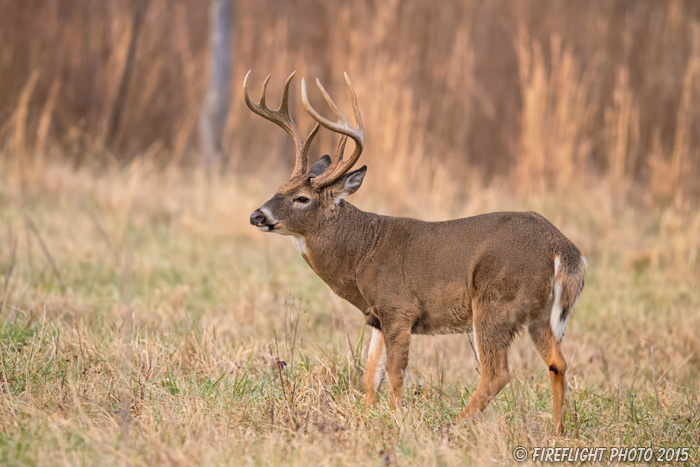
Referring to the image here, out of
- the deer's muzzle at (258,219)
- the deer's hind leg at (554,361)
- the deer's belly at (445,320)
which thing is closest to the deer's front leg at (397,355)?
the deer's belly at (445,320)

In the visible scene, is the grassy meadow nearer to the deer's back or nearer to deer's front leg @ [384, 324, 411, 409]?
deer's front leg @ [384, 324, 411, 409]

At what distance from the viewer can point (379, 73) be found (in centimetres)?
1029

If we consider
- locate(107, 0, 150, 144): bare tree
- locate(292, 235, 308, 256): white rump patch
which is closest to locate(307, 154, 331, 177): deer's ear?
locate(292, 235, 308, 256): white rump patch

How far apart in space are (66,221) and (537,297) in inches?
242

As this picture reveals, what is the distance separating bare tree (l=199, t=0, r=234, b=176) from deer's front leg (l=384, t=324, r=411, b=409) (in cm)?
728

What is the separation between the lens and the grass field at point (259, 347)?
11.7ft

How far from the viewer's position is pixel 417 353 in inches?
225

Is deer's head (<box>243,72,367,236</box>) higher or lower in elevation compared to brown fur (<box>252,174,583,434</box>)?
higher

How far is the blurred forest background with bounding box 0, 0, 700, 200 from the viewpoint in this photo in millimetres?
10883

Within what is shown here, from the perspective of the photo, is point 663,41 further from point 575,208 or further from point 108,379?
point 108,379

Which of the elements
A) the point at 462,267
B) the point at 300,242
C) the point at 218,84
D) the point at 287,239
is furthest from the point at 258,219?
the point at 218,84

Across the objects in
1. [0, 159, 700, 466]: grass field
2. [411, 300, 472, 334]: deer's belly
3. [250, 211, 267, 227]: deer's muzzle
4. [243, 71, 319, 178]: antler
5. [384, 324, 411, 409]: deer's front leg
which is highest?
[243, 71, 319, 178]: antler

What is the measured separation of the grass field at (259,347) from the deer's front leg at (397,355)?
13cm

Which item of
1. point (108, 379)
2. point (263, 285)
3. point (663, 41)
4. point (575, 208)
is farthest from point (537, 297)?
point (663, 41)
